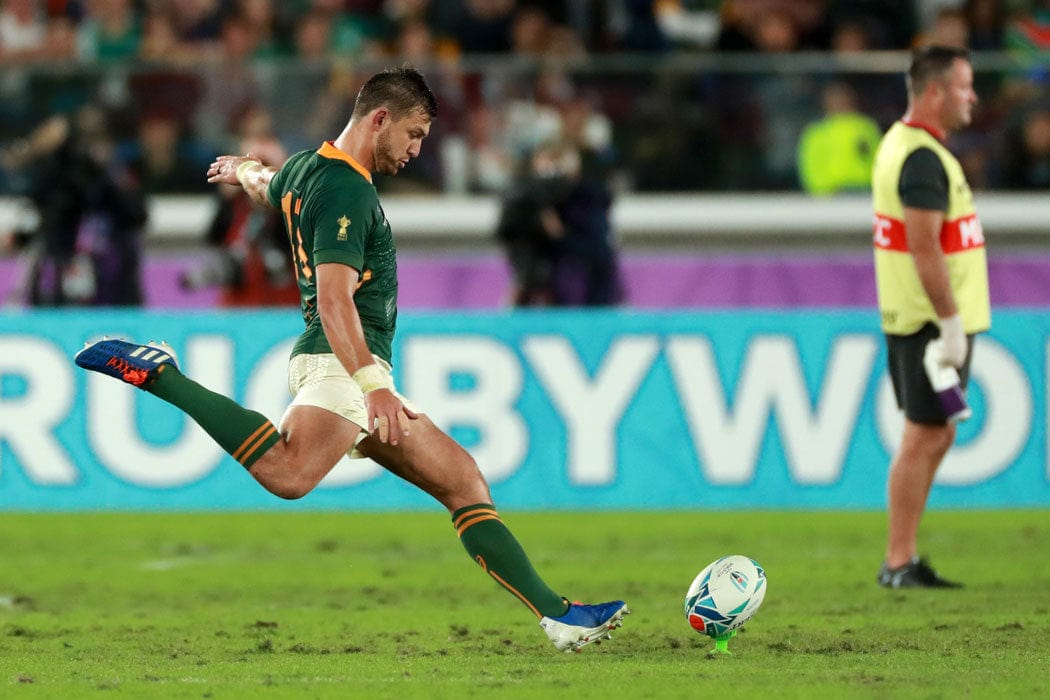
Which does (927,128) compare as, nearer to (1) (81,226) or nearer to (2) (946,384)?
(2) (946,384)

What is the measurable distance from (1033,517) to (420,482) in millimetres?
6325

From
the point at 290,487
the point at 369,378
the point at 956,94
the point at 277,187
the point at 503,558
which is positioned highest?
the point at 956,94

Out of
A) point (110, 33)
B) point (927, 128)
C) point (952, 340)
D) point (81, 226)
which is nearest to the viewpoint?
point (952, 340)

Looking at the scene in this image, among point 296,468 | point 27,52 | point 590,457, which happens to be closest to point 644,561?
point 590,457

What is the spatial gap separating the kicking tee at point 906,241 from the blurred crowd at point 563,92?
21.9ft

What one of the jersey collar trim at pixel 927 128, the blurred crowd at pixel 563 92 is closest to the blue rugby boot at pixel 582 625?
the jersey collar trim at pixel 927 128

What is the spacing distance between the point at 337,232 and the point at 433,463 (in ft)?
2.89

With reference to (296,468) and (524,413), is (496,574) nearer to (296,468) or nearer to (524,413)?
(296,468)

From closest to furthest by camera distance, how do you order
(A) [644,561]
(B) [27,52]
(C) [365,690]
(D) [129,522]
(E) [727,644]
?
(C) [365,690]
(E) [727,644]
(A) [644,561]
(D) [129,522]
(B) [27,52]

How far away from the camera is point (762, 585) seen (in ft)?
21.5

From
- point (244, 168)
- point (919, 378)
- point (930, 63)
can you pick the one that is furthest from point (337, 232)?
point (930, 63)

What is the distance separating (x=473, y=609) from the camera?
7.99 meters

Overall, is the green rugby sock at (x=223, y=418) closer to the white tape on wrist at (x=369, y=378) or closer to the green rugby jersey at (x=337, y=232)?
the green rugby jersey at (x=337, y=232)

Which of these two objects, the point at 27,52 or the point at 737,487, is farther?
the point at 27,52
